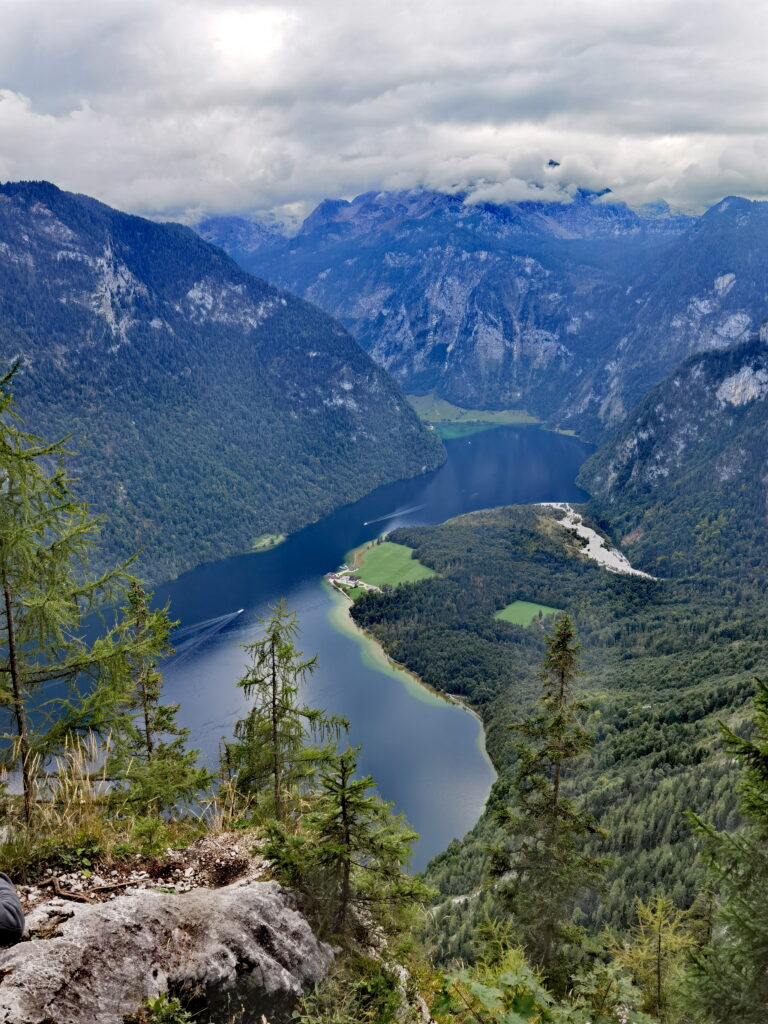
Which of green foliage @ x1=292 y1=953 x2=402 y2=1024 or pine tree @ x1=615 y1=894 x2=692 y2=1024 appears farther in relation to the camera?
pine tree @ x1=615 y1=894 x2=692 y2=1024

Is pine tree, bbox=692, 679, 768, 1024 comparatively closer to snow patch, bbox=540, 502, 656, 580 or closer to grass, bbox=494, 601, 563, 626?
grass, bbox=494, 601, 563, 626

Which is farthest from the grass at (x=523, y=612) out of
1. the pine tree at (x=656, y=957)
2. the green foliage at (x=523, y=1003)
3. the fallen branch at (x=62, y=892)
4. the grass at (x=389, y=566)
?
the fallen branch at (x=62, y=892)

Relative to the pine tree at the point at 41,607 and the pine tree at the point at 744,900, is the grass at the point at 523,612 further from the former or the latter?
the pine tree at the point at 41,607

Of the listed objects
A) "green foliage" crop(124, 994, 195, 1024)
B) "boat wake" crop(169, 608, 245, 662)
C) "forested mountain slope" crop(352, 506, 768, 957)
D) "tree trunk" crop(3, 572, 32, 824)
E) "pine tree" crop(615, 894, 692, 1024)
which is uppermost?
"tree trunk" crop(3, 572, 32, 824)

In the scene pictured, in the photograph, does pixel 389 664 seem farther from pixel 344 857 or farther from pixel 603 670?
pixel 344 857

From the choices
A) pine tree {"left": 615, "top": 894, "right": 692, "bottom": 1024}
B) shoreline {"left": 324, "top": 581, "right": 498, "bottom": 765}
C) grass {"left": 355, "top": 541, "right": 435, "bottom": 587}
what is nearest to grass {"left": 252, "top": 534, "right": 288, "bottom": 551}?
grass {"left": 355, "top": 541, "right": 435, "bottom": 587}

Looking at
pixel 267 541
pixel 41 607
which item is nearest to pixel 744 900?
pixel 41 607
